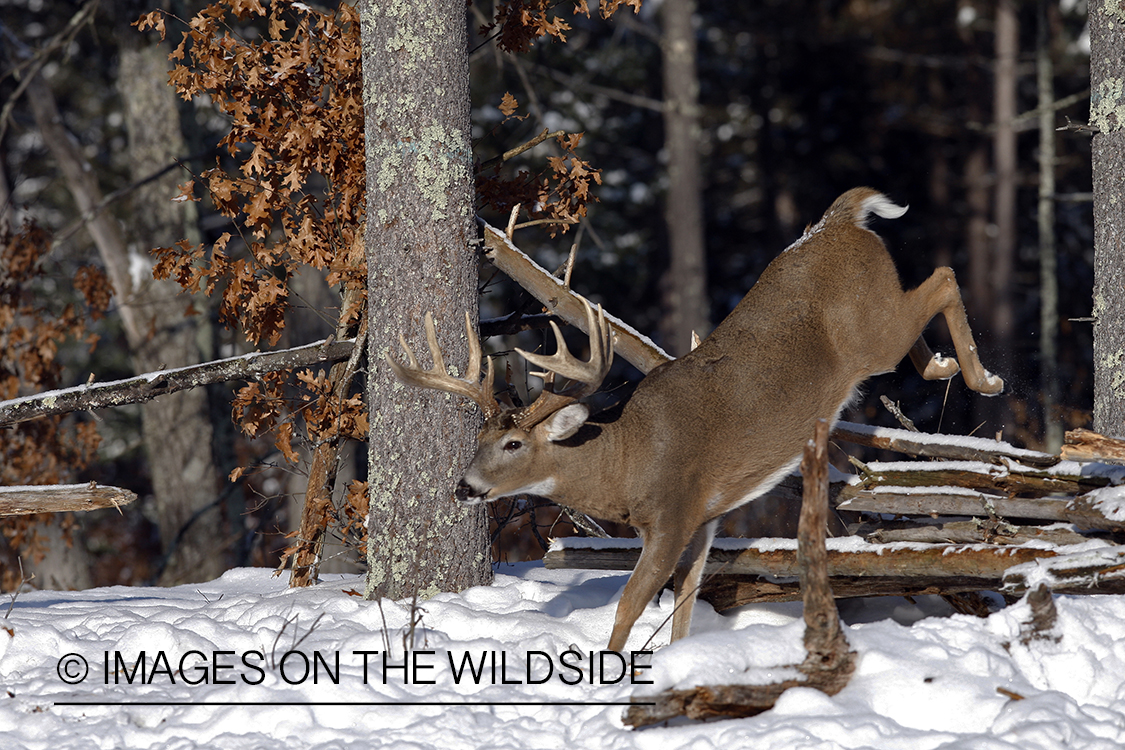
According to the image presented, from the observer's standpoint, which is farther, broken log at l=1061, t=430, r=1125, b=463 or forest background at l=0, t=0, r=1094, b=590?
forest background at l=0, t=0, r=1094, b=590

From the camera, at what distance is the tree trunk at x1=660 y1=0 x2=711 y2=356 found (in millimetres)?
18156

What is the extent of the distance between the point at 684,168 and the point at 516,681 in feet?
48.5

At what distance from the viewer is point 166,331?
11.2 metres

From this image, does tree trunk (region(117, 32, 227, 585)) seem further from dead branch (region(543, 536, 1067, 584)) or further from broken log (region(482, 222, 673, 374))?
dead branch (region(543, 536, 1067, 584))

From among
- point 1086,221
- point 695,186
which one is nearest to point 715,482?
point 695,186

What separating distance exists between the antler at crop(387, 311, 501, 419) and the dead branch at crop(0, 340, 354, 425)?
1.48 meters

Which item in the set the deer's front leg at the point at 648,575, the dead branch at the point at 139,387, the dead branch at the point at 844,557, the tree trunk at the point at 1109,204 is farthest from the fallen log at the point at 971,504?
the dead branch at the point at 139,387

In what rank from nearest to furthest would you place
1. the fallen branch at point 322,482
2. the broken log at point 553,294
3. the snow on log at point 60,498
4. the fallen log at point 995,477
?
1. the fallen log at point 995,477
2. the snow on log at point 60,498
3. the broken log at point 553,294
4. the fallen branch at point 322,482

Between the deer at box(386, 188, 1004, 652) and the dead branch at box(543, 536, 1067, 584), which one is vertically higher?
the deer at box(386, 188, 1004, 652)

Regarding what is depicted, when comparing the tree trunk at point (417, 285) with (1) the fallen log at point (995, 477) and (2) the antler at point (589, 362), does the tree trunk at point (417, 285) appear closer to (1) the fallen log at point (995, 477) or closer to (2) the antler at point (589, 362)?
(2) the antler at point (589, 362)

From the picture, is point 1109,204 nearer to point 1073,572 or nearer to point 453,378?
point 1073,572

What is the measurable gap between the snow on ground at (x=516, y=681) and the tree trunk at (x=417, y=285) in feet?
1.09

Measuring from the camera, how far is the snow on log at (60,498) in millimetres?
5574

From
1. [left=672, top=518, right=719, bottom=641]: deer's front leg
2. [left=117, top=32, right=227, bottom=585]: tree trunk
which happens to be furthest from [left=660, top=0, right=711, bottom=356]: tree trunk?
[left=672, top=518, right=719, bottom=641]: deer's front leg
